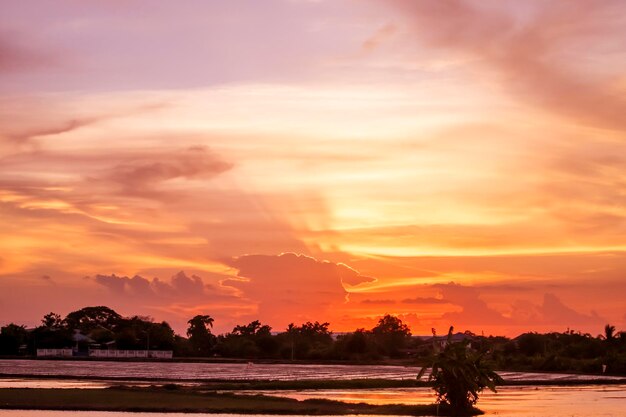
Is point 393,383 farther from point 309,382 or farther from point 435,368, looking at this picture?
point 435,368

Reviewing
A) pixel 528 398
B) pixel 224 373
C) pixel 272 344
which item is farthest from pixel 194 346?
pixel 528 398

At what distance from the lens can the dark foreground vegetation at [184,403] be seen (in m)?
53.6

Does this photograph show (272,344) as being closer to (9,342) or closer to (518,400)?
(9,342)

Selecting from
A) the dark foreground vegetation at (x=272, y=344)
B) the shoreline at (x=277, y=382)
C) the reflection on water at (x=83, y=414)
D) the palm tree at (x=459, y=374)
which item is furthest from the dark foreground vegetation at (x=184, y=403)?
the dark foreground vegetation at (x=272, y=344)

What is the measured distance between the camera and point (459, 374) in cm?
5209

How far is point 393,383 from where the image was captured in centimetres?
8350

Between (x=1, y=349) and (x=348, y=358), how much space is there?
6735 cm

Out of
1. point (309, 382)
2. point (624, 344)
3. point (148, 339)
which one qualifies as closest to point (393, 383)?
point (309, 382)

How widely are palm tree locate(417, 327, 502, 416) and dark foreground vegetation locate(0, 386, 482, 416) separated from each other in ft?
2.63

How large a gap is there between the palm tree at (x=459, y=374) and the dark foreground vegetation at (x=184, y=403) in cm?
80

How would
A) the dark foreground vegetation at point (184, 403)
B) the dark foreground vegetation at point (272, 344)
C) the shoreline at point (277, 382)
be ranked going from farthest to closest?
1. the dark foreground vegetation at point (272, 344)
2. the shoreline at point (277, 382)
3. the dark foreground vegetation at point (184, 403)

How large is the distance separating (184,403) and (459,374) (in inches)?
675

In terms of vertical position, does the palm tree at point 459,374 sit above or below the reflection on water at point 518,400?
above

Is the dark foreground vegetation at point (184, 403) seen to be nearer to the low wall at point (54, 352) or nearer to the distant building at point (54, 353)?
the distant building at point (54, 353)
